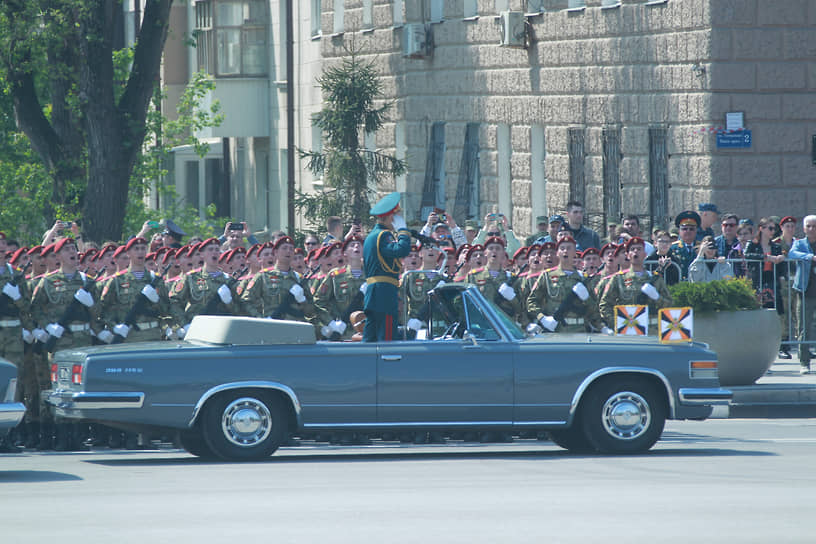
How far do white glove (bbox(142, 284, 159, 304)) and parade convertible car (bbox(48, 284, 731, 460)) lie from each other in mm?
2534

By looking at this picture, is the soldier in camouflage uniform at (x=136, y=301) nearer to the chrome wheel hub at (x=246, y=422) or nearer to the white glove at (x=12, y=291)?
the white glove at (x=12, y=291)

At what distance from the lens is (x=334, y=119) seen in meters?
33.7

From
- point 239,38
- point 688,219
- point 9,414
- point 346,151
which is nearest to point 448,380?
point 9,414

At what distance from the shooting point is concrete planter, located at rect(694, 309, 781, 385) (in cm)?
1742

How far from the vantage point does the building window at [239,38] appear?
45.8m

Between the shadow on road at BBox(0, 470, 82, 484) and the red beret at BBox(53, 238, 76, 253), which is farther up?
the red beret at BBox(53, 238, 76, 253)

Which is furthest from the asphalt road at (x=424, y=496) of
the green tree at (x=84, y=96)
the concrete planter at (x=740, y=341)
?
the green tree at (x=84, y=96)

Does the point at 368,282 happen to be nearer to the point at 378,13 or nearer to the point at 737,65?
the point at 737,65

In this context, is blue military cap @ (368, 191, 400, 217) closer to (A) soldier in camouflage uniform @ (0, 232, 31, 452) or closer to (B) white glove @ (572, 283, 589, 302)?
(B) white glove @ (572, 283, 589, 302)

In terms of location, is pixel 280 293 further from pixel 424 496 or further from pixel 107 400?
pixel 424 496

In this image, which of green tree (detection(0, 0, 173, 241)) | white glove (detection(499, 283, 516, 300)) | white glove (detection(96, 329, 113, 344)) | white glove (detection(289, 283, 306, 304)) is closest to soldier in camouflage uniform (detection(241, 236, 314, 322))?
white glove (detection(289, 283, 306, 304))

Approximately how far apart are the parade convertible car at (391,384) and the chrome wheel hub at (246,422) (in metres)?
0.01

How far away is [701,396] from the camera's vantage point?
13.5 meters

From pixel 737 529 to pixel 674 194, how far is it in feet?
51.4
